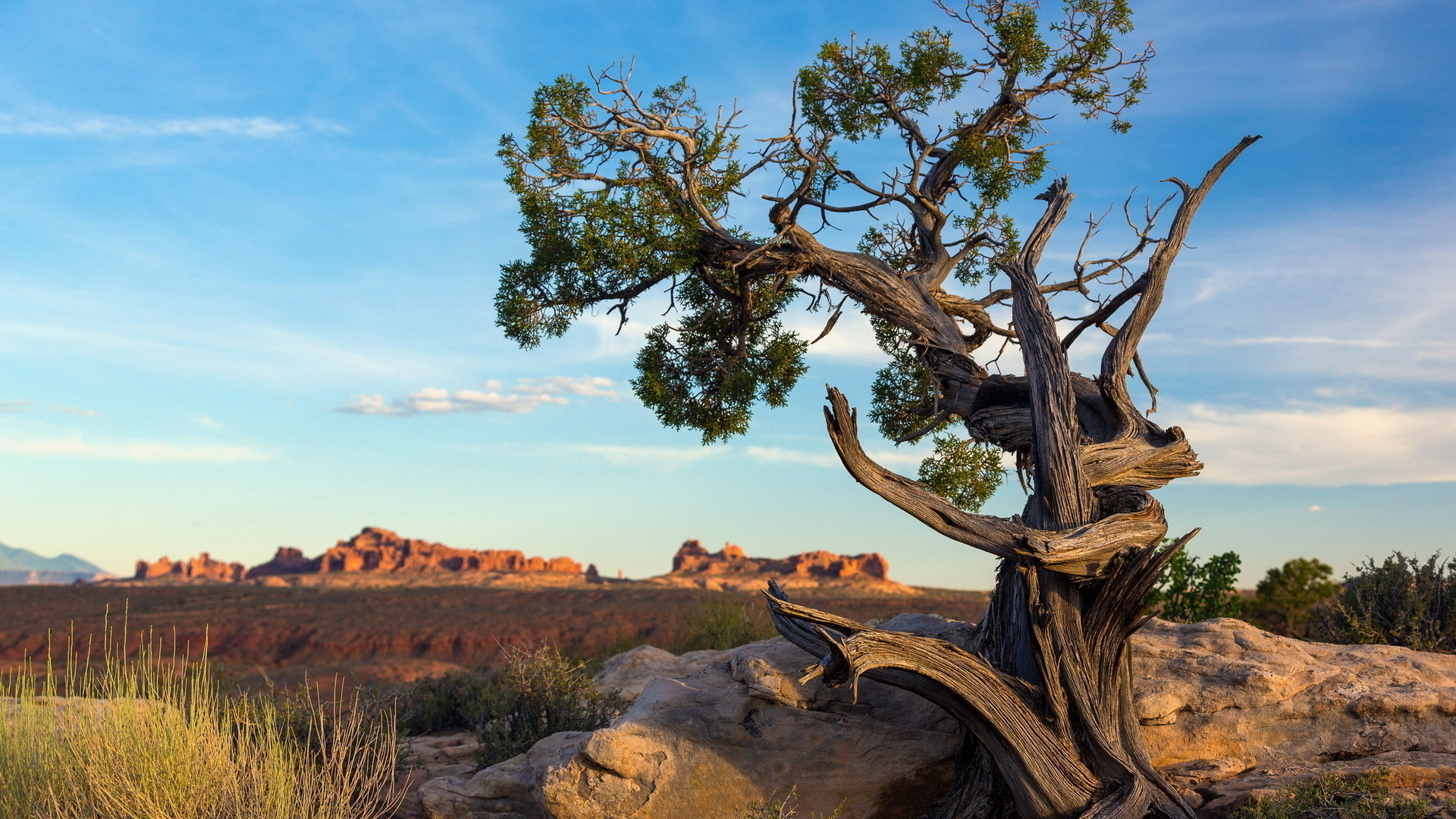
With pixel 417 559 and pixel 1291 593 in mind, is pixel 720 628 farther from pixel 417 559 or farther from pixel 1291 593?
pixel 417 559

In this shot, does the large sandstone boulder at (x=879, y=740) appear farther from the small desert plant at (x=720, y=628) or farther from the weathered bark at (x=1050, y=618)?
the small desert plant at (x=720, y=628)

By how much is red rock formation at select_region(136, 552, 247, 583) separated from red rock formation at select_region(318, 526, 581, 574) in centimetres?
1898

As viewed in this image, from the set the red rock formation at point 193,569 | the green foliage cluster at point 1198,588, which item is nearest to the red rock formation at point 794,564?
the red rock formation at point 193,569

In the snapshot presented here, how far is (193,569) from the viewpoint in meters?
123

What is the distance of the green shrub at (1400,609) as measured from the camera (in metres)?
12.1

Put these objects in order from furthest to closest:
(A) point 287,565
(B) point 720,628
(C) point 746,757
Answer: (A) point 287,565, (B) point 720,628, (C) point 746,757

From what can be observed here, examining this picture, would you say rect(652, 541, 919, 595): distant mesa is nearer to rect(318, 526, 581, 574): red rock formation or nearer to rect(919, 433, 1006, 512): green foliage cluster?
rect(318, 526, 581, 574): red rock formation

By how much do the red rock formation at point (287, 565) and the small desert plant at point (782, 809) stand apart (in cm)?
11696

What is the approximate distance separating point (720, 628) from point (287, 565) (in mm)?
112647

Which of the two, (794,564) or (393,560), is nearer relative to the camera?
(794,564)

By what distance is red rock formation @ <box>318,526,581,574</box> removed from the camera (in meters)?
107

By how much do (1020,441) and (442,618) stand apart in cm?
3786

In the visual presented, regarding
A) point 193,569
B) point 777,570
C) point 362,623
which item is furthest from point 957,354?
point 193,569

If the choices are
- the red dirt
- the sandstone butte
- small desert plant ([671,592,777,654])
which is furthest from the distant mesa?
small desert plant ([671,592,777,654])
